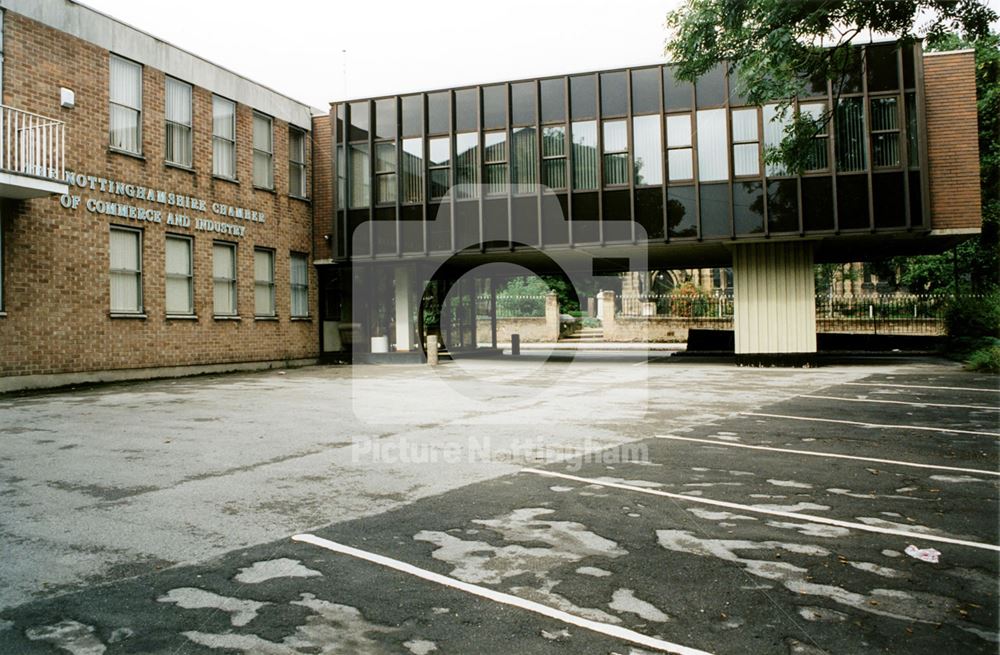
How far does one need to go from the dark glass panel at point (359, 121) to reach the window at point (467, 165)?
320 centimetres

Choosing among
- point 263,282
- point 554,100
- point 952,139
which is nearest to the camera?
point 952,139

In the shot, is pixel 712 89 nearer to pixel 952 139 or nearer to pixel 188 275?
pixel 952 139

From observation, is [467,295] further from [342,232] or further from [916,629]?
[916,629]

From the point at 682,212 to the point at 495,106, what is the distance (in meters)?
6.27

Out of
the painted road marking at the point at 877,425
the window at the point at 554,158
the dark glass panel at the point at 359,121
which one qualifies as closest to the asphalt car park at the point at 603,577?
the painted road marking at the point at 877,425

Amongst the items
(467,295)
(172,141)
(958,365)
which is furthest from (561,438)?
(467,295)

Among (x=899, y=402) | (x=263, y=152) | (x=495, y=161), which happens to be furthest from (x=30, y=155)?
(x=899, y=402)

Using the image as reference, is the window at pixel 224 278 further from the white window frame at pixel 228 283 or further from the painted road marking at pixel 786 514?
the painted road marking at pixel 786 514

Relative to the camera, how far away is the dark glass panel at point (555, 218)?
19672 millimetres

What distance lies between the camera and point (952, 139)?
17.4m

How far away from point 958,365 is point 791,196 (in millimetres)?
6692

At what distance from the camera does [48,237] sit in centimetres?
1455

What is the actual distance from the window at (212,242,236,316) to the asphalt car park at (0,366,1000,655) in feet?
50.0

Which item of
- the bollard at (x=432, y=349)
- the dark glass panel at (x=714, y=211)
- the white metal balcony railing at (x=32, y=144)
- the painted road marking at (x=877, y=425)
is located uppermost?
the white metal balcony railing at (x=32, y=144)
